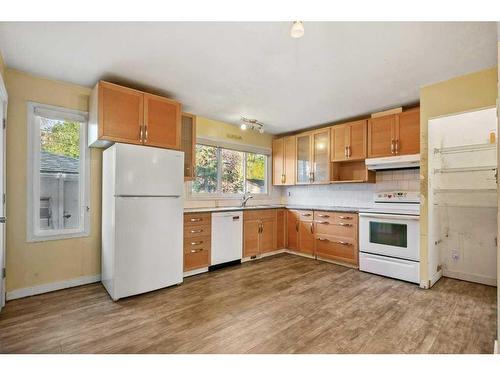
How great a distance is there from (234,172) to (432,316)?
11.4 ft

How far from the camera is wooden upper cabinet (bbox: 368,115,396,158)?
355cm

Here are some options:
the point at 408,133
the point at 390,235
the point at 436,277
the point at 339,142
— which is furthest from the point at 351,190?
the point at 436,277

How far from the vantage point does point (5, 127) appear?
2520 mm

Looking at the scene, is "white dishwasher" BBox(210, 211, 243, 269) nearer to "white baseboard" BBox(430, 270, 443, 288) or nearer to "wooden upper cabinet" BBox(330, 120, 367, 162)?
"wooden upper cabinet" BBox(330, 120, 367, 162)

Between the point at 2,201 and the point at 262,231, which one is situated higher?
the point at 2,201

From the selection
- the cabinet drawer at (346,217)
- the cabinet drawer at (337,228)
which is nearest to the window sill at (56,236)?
the cabinet drawer at (337,228)

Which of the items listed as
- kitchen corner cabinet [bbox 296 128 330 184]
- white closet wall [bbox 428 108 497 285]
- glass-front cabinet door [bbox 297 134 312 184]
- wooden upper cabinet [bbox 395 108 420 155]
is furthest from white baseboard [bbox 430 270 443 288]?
glass-front cabinet door [bbox 297 134 312 184]

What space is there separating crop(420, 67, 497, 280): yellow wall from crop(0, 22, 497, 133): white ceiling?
12 cm

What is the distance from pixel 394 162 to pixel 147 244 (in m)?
3.32

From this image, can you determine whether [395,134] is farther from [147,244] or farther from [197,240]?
[147,244]

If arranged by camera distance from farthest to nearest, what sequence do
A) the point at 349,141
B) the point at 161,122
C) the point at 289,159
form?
the point at 289,159 → the point at 349,141 → the point at 161,122

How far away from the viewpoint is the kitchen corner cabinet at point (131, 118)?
8.66ft

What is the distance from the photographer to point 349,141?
4.02 m
